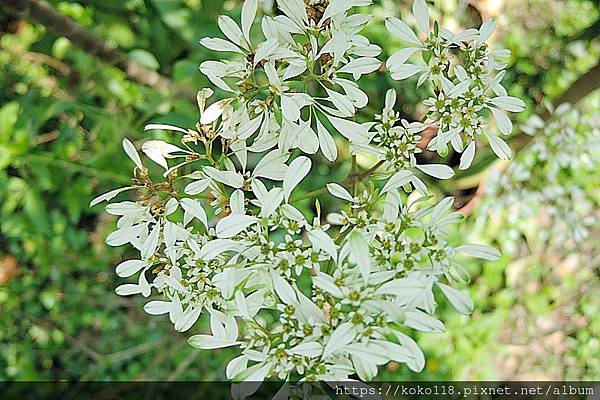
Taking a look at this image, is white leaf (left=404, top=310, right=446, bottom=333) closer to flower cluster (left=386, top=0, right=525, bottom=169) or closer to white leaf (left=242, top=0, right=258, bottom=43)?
flower cluster (left=386, top=0, right=525, bottom=169)

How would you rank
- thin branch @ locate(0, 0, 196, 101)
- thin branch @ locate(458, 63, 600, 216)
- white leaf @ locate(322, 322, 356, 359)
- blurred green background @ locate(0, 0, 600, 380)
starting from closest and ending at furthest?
white leaf @ locate(322, 322, 356, 359)
thin branch @ locate(0, 0, 196, 101)
thin branch @ locate(458, 63, 600, 216)
blurred green background @ locate(0, 0, 600, 380)

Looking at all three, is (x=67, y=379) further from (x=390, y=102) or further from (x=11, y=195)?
(x=390, y=102)

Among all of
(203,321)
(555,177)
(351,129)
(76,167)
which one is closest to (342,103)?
(351,129)

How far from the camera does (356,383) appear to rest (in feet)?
1.44

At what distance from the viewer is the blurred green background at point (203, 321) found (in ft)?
3.55

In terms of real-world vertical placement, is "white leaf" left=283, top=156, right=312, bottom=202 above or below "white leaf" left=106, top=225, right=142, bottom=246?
above

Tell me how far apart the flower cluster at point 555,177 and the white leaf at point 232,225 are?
60cm

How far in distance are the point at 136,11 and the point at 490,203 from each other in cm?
67

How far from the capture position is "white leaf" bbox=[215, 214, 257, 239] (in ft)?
1.33

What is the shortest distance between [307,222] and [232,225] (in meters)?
0.05

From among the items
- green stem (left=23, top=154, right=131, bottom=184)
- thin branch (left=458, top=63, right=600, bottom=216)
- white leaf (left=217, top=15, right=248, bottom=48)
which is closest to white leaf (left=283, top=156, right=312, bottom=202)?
white leaf (left=217, top=15, right=248, bottom=48)

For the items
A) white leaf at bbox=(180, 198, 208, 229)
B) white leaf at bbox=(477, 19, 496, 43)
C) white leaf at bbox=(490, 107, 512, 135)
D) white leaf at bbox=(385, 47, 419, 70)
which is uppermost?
white leaf at bbox=(477, 19, 496, 43)

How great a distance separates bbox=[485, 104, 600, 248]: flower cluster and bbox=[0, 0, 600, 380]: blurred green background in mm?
13

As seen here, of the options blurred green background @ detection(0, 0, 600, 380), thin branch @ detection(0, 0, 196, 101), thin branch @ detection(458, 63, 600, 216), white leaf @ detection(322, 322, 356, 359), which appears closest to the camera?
white leaf @ detection(322, 322, 356, 359)
